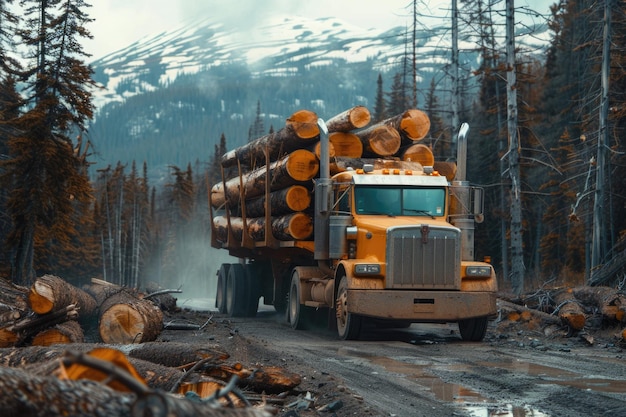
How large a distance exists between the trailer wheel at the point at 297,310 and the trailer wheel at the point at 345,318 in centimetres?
198

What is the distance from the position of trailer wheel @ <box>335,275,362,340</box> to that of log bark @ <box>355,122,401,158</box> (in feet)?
10.5

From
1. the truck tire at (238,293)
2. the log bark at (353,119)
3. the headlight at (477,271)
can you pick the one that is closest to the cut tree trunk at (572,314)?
the headlight at (477,271)

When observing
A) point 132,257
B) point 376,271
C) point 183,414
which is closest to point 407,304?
point 376,271

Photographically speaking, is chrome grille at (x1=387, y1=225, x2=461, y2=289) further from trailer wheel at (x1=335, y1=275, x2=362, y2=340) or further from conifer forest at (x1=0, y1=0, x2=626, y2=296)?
conifer forest at (x1=0, y1=0, x2=626, y2=296)

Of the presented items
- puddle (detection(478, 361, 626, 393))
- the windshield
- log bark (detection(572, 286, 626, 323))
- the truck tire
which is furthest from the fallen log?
the truck tire

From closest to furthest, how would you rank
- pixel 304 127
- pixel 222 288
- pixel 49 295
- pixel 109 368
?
pixel 109 368 < pixel 49 295 < pixel 304 127 < pixel 222 288

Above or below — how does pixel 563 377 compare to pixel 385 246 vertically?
below

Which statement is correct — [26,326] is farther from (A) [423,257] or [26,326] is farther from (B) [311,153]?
(B) [311,153]

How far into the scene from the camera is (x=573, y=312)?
1371 centimetres

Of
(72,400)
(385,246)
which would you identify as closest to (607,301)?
(385,246)

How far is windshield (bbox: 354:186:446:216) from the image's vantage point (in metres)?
14.0

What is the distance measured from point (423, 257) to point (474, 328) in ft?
5.18

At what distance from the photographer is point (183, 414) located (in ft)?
9.41

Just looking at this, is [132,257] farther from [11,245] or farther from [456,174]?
[456,174]
